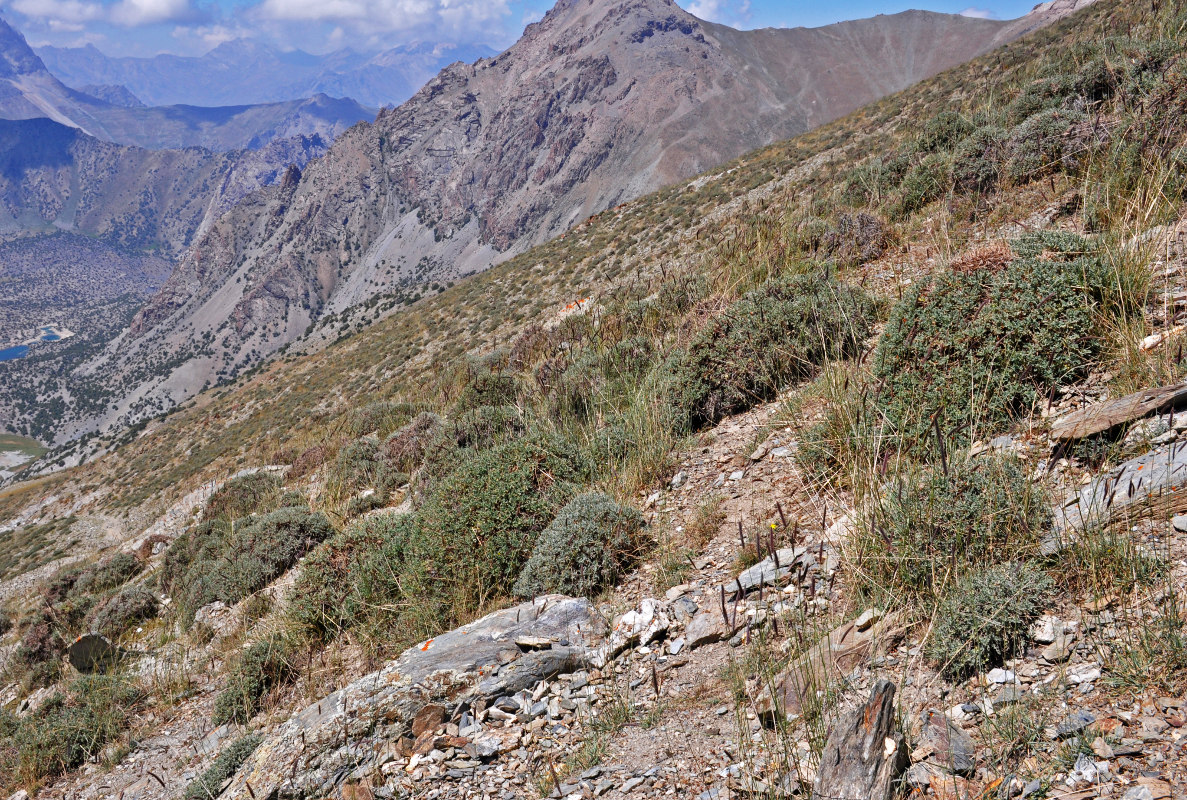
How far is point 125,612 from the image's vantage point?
356 inches

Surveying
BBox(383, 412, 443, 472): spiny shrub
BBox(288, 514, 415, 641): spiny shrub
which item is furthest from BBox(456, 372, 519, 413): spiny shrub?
BBox(288, 514, 415, 641): spiny shrub

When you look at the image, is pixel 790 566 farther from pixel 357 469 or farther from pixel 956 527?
pixel 357 469

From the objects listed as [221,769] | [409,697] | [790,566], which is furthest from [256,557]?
[790,566]

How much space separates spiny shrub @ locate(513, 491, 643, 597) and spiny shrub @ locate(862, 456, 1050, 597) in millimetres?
1794

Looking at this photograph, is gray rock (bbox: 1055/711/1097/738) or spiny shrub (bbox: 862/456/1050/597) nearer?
gray rock (bbox: 1055/711/1097/738)

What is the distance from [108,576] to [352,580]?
13424 mm

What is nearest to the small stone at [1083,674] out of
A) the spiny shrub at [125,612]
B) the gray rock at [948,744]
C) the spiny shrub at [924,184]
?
the gray rock at [948,744]

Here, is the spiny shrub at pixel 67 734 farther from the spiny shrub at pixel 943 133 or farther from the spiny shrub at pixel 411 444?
the spiny shrub at pixel 943 133

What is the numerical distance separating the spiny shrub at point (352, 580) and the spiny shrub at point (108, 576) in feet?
38.0

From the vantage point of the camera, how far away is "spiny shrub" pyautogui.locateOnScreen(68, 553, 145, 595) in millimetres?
13734

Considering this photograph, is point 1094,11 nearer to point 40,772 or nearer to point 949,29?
point 40,772

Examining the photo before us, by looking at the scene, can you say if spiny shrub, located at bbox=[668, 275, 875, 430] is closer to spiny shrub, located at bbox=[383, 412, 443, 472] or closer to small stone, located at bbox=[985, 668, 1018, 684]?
small stone, located at bbox=[985, 668, 1018, 684]

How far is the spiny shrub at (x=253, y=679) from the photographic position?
4.66 m

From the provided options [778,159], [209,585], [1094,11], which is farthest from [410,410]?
[1094,11]
